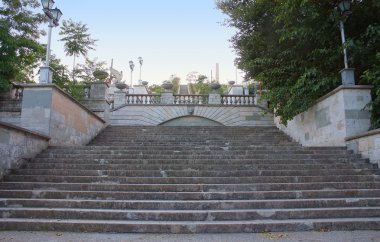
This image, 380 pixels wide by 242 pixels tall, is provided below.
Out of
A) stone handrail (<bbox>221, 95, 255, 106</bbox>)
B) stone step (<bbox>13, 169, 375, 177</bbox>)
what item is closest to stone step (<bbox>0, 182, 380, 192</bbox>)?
stone step (<bbox>13, 169, 375, 177</bbox>)

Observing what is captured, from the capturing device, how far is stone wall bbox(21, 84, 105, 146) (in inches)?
354

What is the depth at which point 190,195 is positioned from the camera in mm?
5871

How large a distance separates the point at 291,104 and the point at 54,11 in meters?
8.47

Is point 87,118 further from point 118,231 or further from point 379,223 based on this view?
point 379,223

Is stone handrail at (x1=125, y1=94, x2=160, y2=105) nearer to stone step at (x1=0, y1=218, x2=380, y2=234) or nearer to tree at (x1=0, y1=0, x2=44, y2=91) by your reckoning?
tree at (x1=0, y1=0, x2=44, y2=91)

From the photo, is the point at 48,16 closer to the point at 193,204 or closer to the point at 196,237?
the point at 193,204

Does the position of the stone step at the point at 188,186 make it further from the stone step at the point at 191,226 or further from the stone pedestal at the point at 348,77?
the stone pedestal at the point at 348,77

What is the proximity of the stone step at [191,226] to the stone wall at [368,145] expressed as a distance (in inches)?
126

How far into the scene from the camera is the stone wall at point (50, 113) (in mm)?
8984

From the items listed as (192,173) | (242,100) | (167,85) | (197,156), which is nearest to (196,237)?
(192,173)

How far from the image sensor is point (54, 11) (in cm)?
937

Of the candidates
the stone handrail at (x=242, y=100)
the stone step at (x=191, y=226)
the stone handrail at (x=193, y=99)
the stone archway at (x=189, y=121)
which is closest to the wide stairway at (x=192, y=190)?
the stone step at (x=191, y=226)

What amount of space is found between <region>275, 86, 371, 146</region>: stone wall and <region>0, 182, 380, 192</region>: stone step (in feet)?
9.23

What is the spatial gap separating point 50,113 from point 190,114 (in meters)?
10.8
